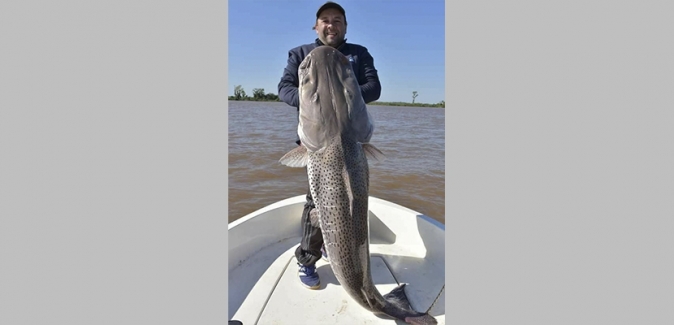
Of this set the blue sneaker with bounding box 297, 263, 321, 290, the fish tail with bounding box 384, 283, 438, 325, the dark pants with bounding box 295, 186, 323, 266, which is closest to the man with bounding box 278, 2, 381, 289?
the dark pants with bounding box 295, 186, 323, 266

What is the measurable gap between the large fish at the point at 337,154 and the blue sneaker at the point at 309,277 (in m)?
0.61

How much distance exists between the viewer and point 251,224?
3561 mm

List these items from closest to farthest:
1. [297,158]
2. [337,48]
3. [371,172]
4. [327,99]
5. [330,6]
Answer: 1. [327,99]
2. [297,158]
3. [330,6]
4. [337,48]
5. [371,172]

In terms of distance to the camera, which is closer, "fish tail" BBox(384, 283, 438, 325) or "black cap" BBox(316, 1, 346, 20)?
"fish tail" BBox(384, 283, 438, 325)

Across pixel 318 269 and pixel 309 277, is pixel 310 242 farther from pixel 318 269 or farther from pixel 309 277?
pixel 318 269

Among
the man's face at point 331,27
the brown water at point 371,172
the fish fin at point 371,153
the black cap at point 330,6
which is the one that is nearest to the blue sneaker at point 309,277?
the fish fin at point 371,153

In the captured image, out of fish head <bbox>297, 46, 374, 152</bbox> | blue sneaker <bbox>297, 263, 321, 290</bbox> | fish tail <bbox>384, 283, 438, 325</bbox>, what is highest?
fish head <bbox>297, 46, 374, 152</bbox>

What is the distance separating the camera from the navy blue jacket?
249 centimetres

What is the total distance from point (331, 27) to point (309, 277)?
6.64 ft

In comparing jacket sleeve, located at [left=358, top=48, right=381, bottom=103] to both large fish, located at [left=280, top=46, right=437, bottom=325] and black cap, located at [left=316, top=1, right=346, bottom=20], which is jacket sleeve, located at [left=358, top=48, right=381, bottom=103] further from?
black cap, located at [left=316, top=1, right=346, bottom=20]

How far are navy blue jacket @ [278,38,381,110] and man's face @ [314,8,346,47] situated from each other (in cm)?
5

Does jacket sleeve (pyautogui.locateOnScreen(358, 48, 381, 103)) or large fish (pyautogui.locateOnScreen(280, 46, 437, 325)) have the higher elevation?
jacket sleeve (pyautogui.locateOnScreen(358, 48, 381, 103))

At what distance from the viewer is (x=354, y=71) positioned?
8.55ft

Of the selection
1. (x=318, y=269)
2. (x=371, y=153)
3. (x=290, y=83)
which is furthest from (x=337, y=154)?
(x=318, y=269)
